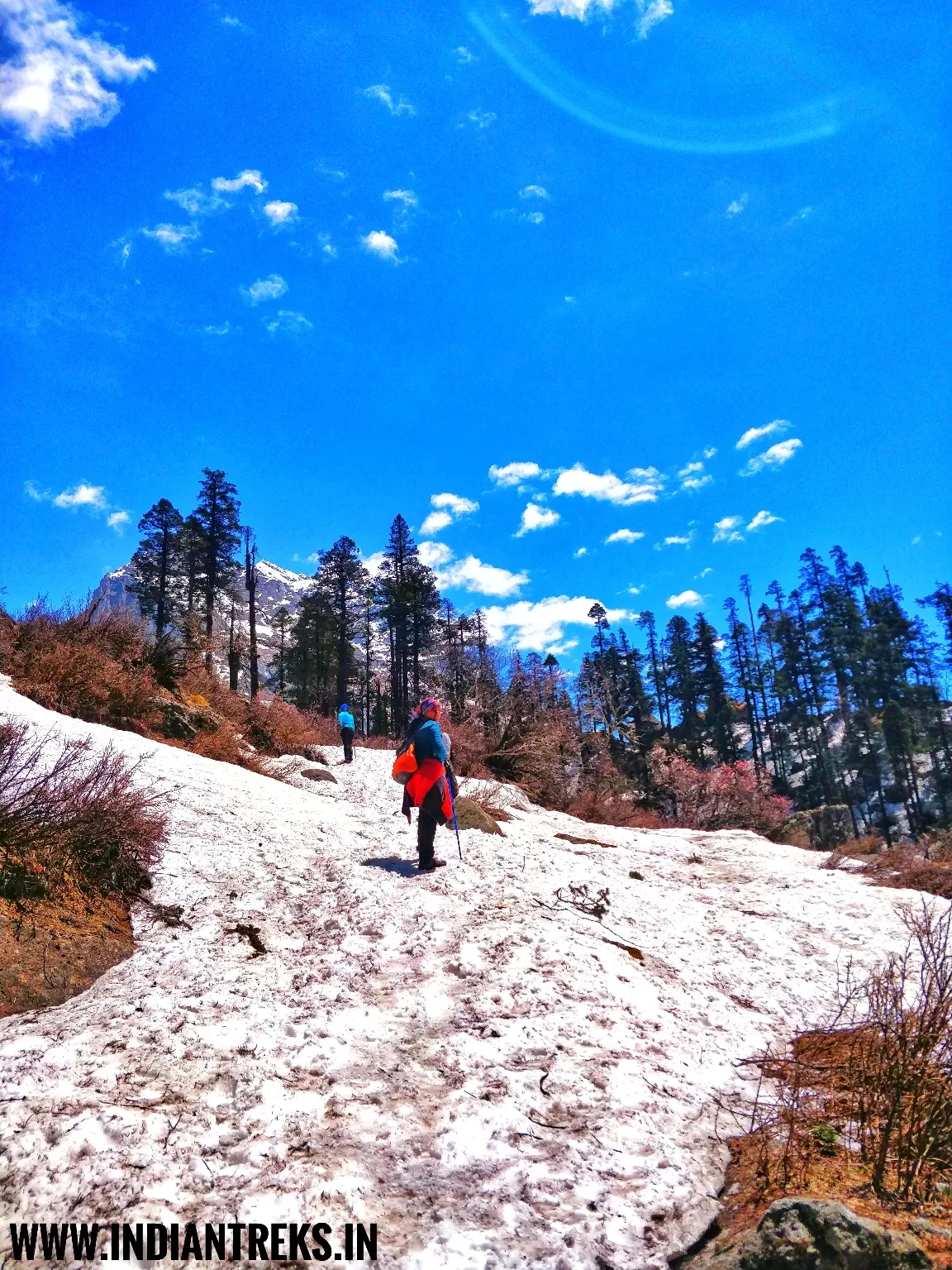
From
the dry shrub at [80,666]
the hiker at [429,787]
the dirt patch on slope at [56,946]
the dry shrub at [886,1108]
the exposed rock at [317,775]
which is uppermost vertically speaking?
the dry shrub at [80,666]

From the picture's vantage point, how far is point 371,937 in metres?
5.45

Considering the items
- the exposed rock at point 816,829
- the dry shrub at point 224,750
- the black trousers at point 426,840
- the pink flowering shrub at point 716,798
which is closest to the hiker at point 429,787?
the black trousers at point 426,840

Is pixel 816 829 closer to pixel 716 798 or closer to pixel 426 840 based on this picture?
pixel 716 798

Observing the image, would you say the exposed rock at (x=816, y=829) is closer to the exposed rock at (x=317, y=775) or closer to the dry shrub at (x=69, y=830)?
the exposed rock at (x=317, y=775)

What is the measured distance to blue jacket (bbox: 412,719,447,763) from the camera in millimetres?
7141

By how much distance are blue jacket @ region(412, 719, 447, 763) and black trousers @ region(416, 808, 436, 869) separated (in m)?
0.61

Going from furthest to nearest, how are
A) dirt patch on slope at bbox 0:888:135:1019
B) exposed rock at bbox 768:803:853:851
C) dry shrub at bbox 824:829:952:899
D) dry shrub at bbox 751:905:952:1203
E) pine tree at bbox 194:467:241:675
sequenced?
pine tree at bbox 194:467:241:675
exposed rock at bbox 768:803:853:851
dry shrub at bbox 824:829:952:899
dirt patch on slope at bbox 0:888:135:1019
dry shrub at bbox 751:905:952:1203

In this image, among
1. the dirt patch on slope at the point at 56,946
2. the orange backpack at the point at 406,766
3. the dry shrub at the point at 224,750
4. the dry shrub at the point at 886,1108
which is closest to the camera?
the dry shrub at the point at 886,1108

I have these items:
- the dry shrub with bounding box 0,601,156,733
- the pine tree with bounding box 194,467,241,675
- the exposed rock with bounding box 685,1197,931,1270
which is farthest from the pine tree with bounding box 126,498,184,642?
the exposed rock with bounding box 685,1197,931,1270

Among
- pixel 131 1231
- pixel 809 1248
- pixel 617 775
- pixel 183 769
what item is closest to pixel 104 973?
pixel 131 1231

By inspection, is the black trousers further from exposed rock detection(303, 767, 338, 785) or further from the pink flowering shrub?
the pink flowering shrub

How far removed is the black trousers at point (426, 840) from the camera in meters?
7.12

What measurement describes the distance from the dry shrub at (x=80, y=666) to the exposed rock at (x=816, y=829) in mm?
14934

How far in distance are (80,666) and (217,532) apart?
2654 centimetres
